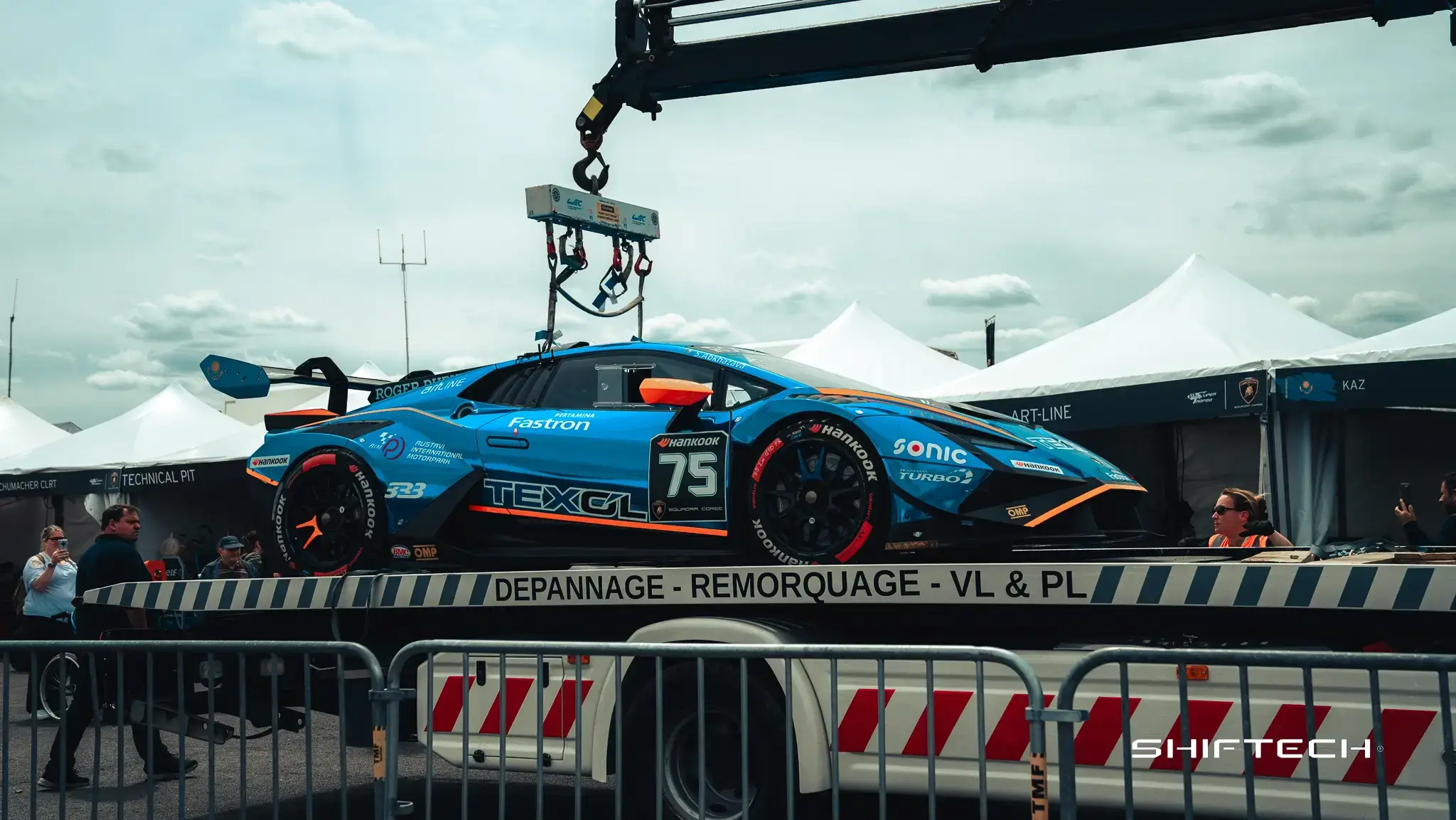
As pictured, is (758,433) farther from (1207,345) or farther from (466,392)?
(1207,345)

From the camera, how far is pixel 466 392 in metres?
6.76

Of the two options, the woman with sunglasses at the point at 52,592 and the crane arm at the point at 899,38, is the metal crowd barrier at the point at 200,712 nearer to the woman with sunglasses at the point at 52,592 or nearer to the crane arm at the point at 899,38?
the woman with sunglasses at the point at 52,592

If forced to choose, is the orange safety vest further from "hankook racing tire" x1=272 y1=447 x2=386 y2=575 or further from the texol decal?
"hankook racing tire" x1=272 y1=447 x2=386 y2=575

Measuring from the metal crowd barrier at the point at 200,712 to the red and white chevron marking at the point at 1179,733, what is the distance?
5.77 ft

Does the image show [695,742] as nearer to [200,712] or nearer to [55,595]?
[200,712]

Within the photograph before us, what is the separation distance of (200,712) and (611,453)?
2069mm

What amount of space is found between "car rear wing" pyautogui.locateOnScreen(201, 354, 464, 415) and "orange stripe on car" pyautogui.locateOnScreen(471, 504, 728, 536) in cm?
114

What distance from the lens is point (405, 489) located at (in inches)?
254

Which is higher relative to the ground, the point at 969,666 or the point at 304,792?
the point at 969,666

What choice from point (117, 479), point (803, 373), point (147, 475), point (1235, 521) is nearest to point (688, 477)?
point (803, 373)

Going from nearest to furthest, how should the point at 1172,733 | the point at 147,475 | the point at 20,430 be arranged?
the point at 1172,733, the point at 147,475, the point at 20,430

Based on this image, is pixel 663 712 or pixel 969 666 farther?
pixel 663 712

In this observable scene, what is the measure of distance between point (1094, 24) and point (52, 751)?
6141 mm

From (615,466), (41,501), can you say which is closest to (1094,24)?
(615,466)
